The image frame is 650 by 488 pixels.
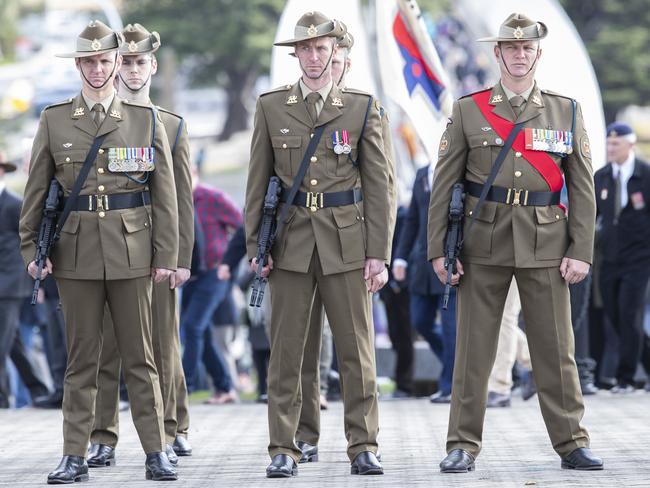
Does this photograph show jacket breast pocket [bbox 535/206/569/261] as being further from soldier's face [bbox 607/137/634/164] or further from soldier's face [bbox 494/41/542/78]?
soldier's face [bbox 607/137/634/164]

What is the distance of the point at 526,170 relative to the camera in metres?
8.09

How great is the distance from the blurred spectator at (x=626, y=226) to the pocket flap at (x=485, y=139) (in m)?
5.07

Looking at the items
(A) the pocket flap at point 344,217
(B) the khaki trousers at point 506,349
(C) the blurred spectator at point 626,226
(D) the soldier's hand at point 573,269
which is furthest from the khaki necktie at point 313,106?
(C) the blurred spectator at point 626,226

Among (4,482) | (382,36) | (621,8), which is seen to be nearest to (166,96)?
(621,8)

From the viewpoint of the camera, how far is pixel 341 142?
8.10 meters

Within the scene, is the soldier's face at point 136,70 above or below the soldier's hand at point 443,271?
above

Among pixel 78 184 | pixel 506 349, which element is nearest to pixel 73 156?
pixel 78 184

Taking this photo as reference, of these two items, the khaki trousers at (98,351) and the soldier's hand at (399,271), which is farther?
the soldier's hand at (399,271)

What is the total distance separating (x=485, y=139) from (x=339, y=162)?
0.74m

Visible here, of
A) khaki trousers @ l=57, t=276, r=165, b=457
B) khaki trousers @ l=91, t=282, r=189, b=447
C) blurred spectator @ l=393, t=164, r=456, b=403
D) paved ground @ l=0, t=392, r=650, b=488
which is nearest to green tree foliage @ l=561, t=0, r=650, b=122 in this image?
blurred spectator @ l=393, t=164, r=456, b=403

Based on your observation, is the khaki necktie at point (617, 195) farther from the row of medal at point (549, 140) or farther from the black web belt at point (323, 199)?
the black web belt at point (323, 199)

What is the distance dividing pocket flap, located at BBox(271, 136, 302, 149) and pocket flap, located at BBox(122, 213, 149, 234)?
2.48 feet

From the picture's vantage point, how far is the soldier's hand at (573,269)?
8.10m

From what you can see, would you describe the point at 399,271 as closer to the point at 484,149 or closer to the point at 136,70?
the point at 136,70
